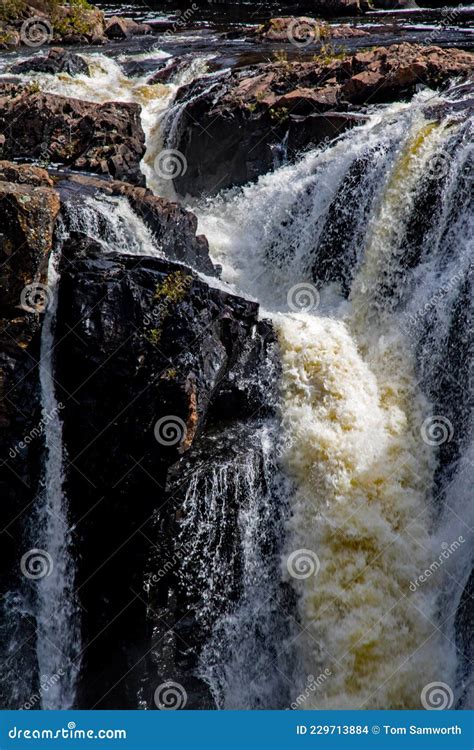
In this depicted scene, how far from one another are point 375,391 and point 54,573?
4.68 meters

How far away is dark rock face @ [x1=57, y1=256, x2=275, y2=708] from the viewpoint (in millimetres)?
8422

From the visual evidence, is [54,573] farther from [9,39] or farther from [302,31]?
[9,39]

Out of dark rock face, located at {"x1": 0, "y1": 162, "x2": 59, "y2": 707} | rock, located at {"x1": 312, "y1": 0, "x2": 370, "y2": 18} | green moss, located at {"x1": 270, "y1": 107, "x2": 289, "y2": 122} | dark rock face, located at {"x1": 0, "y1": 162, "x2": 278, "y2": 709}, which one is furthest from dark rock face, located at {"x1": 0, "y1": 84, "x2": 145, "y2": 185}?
rock, located at {"x1": 312, "y1": 0, "x2": 370, "y2": 18}

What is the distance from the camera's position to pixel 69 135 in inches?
541

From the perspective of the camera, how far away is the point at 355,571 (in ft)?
28.8

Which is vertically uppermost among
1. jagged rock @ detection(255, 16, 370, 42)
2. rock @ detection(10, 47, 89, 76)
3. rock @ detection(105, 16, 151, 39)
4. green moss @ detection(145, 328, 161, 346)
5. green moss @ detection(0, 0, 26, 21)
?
jagged rock @ detection(255, 16, 370, 42)

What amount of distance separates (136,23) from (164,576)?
19.6m

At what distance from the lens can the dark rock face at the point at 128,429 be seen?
8422 millimetres

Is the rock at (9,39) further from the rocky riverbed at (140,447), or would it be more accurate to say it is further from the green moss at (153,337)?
the green moss at (153,337)

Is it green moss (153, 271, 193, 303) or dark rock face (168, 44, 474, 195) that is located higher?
dark rock face (168, 44, 474, 195)

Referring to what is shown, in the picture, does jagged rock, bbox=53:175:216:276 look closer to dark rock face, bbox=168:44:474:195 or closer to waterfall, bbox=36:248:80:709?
waterfall, bbox=36:248:80:709

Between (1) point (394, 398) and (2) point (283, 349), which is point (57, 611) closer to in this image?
(2) point (283, 349)

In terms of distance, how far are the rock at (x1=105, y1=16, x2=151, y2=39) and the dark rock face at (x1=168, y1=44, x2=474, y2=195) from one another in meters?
8.23

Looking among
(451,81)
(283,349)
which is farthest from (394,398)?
(451,81)
